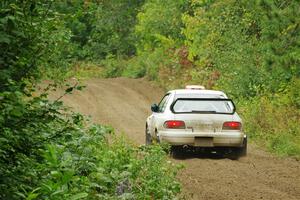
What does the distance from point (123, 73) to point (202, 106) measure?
3202cm

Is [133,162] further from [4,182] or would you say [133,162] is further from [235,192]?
[4,182]

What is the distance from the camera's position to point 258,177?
13.8 metres

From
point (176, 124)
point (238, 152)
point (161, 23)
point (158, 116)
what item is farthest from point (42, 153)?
point (161, 23)

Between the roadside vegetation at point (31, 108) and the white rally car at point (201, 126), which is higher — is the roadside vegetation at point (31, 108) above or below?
above

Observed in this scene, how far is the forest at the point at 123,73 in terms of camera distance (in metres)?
6.48

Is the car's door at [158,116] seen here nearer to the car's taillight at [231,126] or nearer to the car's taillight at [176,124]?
the car's taillight at [176,124]

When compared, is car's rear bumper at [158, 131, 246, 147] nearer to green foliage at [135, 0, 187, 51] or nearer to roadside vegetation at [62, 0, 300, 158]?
roadside vegetation at [62, 0, 300, 158]

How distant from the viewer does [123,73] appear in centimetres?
4841

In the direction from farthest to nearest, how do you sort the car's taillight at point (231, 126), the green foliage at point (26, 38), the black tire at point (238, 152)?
Answer: the black tire at point (238, 152), the car's taillight at point (231, 126), the green foliage at point (26, 38)

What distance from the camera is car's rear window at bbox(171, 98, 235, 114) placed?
54.0 ft

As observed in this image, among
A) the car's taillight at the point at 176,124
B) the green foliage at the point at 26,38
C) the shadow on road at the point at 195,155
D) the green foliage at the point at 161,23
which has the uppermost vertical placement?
the green foliage at the point at 26,38

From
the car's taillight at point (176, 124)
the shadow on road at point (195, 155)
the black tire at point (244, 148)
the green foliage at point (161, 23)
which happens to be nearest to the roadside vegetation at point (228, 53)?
the green foliage at point (161, 23)

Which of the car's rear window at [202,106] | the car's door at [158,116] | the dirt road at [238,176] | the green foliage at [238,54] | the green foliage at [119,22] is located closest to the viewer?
the dirt road at [238,176]

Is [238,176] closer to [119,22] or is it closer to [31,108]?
[31,108]
